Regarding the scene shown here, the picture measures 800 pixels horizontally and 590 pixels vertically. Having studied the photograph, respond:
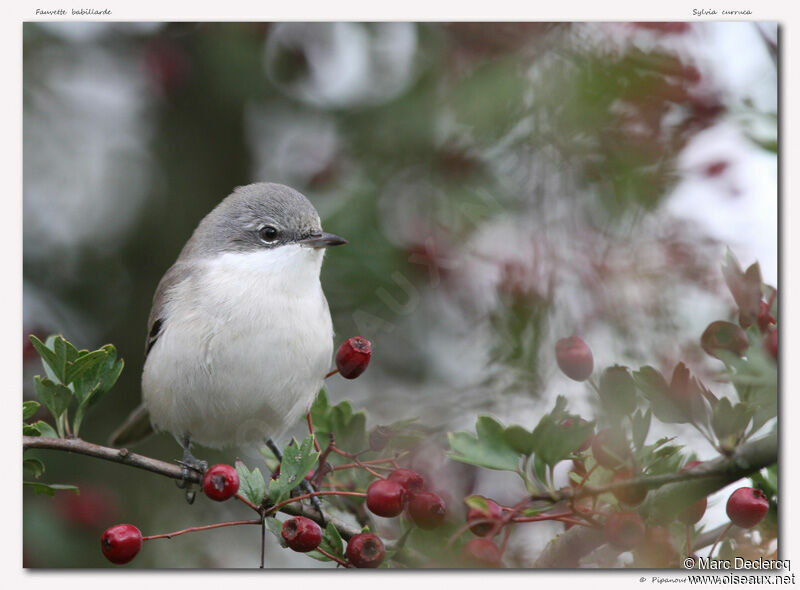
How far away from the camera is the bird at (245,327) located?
74.5 inches

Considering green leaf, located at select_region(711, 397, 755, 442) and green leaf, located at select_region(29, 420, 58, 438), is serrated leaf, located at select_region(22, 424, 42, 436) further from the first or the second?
green leaf, located at select_region(711, 397, 755, 442)

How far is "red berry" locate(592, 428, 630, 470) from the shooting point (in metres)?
1.52

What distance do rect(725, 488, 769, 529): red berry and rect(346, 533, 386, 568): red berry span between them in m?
0.68

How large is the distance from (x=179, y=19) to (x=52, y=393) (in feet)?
3.28

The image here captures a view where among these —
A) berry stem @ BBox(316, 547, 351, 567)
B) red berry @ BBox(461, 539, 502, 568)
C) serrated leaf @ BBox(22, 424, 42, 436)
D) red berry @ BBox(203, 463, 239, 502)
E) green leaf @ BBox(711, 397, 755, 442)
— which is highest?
green leaf @ BBox(711, 397, 755, 442)

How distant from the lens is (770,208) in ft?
6.75

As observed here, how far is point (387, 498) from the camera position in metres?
1.57

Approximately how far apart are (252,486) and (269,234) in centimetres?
67

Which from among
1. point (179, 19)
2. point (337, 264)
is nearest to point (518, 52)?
point (337, 264)

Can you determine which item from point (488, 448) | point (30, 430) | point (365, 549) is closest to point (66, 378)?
point (30, 430)

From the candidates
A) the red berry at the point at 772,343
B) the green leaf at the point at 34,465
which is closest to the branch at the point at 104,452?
the green leaf at the point at 34,465

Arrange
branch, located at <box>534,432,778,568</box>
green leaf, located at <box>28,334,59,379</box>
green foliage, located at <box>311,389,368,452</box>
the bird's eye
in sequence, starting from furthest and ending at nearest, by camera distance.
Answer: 1. the bird's eye
2. green foliage, located at <box>311,389,368,452</box>
3. green leaf, located at <box>28,334,59,379</box>
4. branch, located at <box>534,432,778,568</box>

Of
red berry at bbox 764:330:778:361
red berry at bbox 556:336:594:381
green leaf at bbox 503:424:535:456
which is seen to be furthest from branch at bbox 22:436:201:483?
red berry at bbox 764:330:778:361
